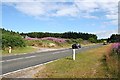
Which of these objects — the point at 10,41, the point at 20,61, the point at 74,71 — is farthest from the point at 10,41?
the point at 74,71

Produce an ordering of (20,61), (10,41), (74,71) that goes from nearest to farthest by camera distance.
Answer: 1. (74,71)
2. (20,61)
3. (10,41)

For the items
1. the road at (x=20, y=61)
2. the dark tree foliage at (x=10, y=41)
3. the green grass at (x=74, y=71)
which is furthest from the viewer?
the dark tree foliage at (x=10, y=41)

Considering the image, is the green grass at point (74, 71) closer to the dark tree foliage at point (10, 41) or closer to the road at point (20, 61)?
the road at point (20, 61)

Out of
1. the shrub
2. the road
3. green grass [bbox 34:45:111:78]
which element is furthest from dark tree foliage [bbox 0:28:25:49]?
green grass [bbox 34:45:111:78]

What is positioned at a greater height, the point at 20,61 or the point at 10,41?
the point at 10,41

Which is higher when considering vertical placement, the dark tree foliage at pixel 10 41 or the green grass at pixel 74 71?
the dark tree foliage at pixel 10 41

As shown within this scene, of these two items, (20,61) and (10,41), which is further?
Result: (10,41)

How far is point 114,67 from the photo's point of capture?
1387 cm

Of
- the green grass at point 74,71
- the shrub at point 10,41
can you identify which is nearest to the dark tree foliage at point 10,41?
the shrub at point 10,41

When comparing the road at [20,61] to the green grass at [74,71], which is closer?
the green grass at [74,71]

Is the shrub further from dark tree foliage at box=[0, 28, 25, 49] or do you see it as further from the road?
the road

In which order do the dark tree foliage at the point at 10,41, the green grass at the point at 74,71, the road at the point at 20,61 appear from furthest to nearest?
the dark tree foliage at the point at 10,41, the road at the point at 20,61, the green grass at the point at 74,71

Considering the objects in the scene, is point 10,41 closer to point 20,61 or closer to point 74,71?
point 20,61

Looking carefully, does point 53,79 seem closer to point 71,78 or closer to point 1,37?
point 71,78
